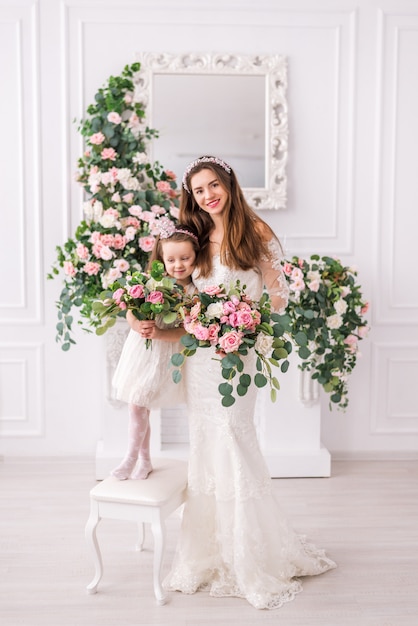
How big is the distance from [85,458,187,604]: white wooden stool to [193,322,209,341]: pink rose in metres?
0.68

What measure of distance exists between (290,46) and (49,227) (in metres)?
1.88

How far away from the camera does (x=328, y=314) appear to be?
4.27 meters

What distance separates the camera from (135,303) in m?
2.79

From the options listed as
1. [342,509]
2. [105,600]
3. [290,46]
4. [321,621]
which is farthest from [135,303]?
[290,46]

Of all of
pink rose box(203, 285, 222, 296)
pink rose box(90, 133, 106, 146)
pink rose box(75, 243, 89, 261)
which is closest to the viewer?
pink rose box(203, 285, 222, 296)

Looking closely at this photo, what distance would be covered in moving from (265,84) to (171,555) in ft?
9.36

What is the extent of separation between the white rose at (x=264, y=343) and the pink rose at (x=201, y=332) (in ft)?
0.64

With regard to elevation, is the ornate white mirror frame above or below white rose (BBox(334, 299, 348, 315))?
above

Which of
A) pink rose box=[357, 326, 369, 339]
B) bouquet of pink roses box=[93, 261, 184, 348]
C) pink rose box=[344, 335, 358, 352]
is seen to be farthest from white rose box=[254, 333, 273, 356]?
pink rose box=[357, 326, 369, 339]

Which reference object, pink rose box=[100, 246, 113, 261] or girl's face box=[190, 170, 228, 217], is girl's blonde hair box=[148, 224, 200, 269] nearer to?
girl's face box=[190, 170, 228, 217]

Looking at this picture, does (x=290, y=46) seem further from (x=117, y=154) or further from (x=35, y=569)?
(x=35, y=569)

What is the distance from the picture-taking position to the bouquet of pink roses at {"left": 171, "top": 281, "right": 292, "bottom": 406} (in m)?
2.63

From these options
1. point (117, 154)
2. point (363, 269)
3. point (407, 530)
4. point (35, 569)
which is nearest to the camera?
point (35, 569)

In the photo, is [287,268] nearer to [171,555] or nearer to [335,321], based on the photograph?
[335,321]
